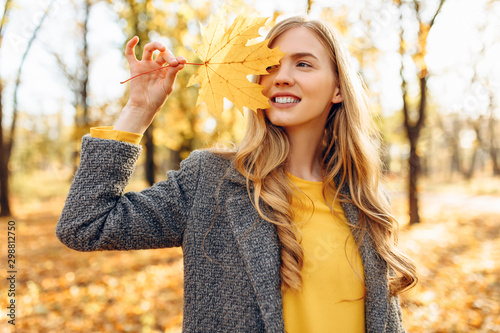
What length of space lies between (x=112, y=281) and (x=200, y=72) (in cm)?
459

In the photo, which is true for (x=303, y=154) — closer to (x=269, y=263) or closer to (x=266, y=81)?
(x=266, y=81)

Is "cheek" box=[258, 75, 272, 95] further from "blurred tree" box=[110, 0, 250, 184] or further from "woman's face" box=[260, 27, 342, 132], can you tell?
"blurred tree" box=[110, 0, 250, 184]

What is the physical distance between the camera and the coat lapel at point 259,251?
1.34m

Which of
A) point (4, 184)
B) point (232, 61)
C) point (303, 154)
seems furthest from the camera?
point (4, 184)

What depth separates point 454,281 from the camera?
16.6 feet

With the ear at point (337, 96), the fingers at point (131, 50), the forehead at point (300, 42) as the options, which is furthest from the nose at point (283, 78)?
the fingers at point (131, 50)

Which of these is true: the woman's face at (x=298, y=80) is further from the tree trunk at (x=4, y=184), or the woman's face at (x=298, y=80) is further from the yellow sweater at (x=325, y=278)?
the tree trunk at (x=4, y=184)

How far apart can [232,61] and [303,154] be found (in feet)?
2.58

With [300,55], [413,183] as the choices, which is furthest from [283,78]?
[413,183]

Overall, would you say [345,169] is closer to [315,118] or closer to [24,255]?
[315,118]

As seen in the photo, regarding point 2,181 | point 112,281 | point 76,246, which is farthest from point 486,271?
point 2,181

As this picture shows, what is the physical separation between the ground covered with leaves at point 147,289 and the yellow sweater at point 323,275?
2.70ft

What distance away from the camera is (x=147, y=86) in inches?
55.9

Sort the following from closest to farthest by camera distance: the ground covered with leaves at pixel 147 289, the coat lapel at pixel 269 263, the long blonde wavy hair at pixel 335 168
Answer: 1. the coat lapel at pixel 269 263
2. the long blonde wavy hair at pixel 335 168
3. the ground covered with leaves at pixel 147 289
